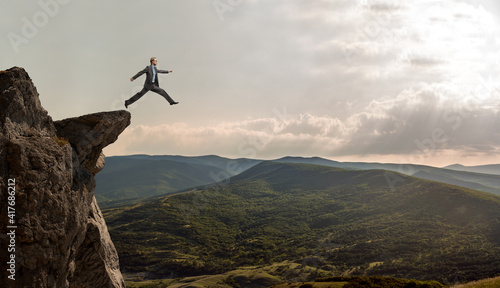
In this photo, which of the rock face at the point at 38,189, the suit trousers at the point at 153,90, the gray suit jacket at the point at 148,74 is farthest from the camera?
the suit trousers at the point at 153,90

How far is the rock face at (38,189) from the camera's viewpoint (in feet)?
49.9

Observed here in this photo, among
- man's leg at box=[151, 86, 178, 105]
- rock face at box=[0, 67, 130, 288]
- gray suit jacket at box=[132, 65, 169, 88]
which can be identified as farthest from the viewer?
man's leg at box=[151, 86, 178, 105]

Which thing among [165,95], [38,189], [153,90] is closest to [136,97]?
[153,90]

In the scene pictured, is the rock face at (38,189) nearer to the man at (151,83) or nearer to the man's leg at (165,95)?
the man at (151,83)

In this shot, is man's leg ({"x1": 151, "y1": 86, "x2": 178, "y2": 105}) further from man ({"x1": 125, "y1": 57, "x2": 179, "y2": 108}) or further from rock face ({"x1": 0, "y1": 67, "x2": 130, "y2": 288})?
rock face ({"x1": 0, "y1": 67, "x2": 130, "y2": 288})

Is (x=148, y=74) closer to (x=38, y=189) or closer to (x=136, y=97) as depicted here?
(x=136, y=97)

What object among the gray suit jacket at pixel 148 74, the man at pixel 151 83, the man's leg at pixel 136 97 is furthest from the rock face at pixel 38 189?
the gray suit jacket at pixel 148 74

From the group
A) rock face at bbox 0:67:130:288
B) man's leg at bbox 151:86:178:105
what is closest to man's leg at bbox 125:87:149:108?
man's leg at bbox 151:86:178:105

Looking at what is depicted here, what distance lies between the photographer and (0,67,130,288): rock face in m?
15.2

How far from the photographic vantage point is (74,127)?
23078 mm

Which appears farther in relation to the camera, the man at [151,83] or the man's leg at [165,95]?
the man's leg at [165,95]

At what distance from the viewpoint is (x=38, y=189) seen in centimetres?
1650

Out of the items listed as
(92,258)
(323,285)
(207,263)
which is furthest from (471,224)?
(92,258)

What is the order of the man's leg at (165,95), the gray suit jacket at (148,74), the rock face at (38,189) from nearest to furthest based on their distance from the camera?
1. the rock face at (38,189)
2. the gray suit jacket at (148,74)
3. the man's leg at (165,95)
